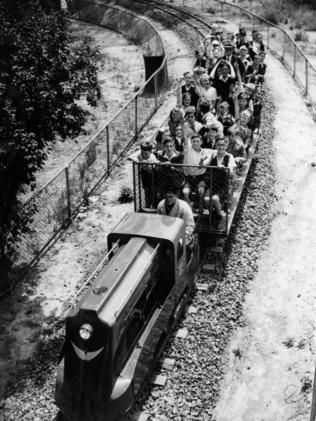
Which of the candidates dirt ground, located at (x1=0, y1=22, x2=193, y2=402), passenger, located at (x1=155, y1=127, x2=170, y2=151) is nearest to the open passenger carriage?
passenger, located at (x1=155, y1=127, x2=170, y2=151)

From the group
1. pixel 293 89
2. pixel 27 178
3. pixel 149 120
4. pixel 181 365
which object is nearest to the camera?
pixel 181 365

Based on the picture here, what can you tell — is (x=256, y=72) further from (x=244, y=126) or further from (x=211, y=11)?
(x=211, y=11)

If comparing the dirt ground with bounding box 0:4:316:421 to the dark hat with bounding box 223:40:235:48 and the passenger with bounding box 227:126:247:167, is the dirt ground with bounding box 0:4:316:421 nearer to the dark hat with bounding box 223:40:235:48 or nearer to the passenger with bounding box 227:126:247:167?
the passenger with bounding box 227:126:247:167

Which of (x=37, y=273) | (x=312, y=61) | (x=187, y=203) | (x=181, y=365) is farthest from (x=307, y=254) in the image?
(x=312, y=61)

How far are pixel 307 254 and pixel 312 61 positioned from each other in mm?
16851

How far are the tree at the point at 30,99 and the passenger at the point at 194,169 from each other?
2.19 meters

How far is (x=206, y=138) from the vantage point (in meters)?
13.9

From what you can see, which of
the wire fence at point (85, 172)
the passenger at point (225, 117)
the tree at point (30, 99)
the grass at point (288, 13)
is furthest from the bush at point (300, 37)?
the tree at point (30, 99)

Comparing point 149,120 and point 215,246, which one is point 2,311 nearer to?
point 215,246

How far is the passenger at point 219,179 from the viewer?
12594 millimetres

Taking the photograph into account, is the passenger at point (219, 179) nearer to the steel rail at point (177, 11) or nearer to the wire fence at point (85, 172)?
the wire fence at point (85, 172)

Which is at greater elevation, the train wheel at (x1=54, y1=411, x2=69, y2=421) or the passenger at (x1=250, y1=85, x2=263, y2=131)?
the passenger at (x1=250, y1=85, x2=263, y2=131)

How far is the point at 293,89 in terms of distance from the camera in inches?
938

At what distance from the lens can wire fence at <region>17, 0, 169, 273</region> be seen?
47.0 feet
